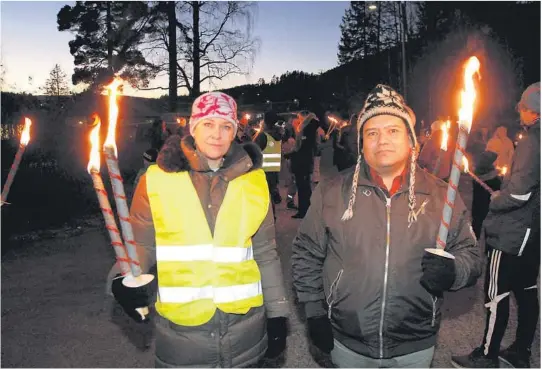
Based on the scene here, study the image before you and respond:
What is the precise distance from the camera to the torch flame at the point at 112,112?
2.28 metres

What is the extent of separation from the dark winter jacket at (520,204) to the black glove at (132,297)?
2924mm

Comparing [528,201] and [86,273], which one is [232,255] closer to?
[528,201]

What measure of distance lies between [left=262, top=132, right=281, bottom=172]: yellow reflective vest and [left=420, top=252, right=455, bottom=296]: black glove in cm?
882

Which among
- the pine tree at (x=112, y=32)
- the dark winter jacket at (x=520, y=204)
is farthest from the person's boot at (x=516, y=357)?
the pine tree at (x=112, y=32)

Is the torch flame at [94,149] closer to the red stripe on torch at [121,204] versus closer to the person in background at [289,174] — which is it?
the red stripe on torch at [121,204]

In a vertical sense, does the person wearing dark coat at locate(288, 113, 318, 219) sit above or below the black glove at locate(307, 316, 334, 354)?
above

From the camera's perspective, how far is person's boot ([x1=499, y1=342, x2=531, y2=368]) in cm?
434

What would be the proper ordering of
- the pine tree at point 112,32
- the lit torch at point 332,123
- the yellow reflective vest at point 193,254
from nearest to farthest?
the yellow reflective vest at point 193,254, the lit torch at point 332,123, the pine tree at point 112,32

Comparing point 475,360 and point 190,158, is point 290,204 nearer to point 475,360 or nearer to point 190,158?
point 475,360

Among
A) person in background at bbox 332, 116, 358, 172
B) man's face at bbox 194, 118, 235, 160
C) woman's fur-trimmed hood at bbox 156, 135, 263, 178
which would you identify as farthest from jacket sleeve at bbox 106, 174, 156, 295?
person in background at bbox 332, 116, 358, 172

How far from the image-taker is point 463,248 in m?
2.78

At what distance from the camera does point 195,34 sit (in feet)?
73.7

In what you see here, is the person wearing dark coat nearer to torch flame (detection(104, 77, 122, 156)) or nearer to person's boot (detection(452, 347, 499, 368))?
person's boot (detection(452, 347, 499, 368))

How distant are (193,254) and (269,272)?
1.69ft
